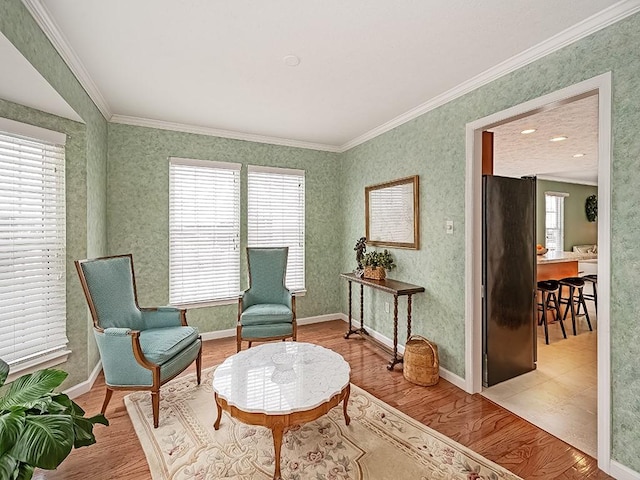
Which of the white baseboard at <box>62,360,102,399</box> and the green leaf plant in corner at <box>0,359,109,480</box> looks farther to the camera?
the white baseboard at <box>62,360,102,399</box>

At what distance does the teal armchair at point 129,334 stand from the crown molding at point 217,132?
179 centimetres

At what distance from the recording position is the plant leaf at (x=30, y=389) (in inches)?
59.6

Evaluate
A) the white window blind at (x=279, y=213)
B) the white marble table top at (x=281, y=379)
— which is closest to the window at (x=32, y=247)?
the white marble table top at (x=281, y=379)

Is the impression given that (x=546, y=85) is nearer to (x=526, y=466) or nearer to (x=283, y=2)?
(x=283, y=2)

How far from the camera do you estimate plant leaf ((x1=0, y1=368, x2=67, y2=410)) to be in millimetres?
1515

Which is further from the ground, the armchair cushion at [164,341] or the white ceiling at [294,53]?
the white ceiling at [294,53]

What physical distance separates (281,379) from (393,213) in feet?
7.92

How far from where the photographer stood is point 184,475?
73.0 inches

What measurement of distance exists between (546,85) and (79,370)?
4.44 meters

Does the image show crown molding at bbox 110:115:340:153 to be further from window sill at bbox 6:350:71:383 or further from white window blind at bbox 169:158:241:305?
window sill at bbox 6:350:71:383

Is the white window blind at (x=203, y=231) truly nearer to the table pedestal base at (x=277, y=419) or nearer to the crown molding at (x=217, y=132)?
the crown molding at (x=217, y=132)

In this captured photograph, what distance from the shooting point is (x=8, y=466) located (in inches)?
51.0

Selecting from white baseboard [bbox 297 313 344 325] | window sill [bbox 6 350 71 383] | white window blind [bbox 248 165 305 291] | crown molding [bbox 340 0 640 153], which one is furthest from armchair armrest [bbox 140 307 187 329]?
crown molding [bbox 340 0 640 153]

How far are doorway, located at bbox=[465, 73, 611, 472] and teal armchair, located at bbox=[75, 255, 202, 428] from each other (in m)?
2.51
